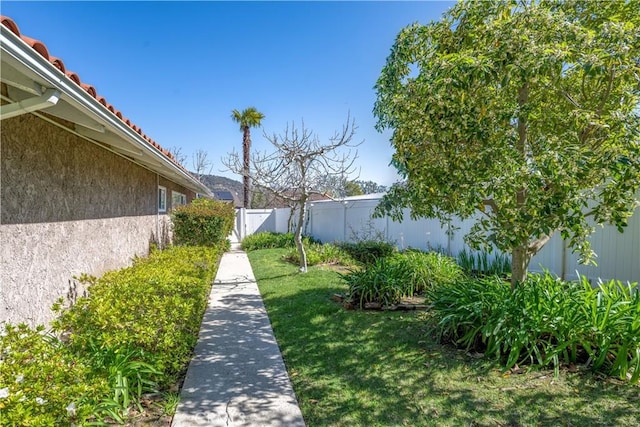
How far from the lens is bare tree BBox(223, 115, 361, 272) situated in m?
10.6

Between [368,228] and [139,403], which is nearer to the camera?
[139,403]

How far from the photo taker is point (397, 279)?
7211mm

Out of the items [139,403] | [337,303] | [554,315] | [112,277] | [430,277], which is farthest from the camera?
[430,277]

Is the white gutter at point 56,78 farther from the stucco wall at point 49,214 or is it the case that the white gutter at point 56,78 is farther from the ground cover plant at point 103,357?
the ground cover plant at point 103,357

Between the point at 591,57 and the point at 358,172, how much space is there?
8.73 meters

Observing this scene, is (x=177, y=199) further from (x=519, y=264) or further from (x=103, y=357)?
(x=519, y=264)

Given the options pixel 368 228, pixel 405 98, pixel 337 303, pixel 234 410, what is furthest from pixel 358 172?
pixel 234 410

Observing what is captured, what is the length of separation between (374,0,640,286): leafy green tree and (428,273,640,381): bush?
67 centimetres

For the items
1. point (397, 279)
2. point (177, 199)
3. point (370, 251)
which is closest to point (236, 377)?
point (397, 279)

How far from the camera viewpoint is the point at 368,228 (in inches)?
566

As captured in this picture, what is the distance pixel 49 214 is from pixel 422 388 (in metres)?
4.79

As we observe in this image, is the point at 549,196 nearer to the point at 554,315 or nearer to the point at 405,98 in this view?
the point at 554,315

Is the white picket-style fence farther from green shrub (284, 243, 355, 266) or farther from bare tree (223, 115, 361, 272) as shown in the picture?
bare tree (223, 115, 361, 272)

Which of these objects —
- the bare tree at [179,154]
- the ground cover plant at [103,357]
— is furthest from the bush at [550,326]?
the bare tree at [179,154]
